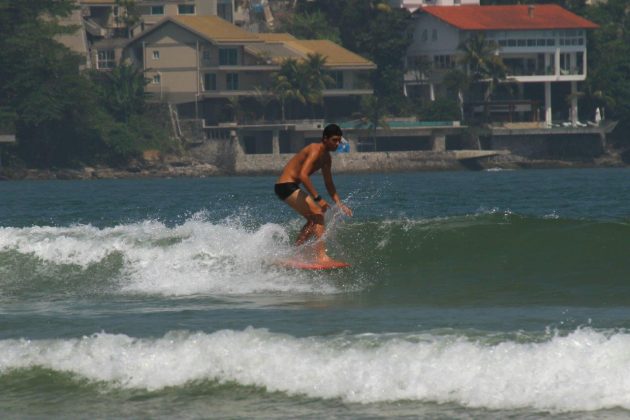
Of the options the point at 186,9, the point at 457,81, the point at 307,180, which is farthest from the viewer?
the point at 186,9

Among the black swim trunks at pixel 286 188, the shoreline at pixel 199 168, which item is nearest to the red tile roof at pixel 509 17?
Result: the shoreline at pixel 199 168

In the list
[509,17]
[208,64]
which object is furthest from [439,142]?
[208,64]

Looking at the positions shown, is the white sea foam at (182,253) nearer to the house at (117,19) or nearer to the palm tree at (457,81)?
the palm tree at (457,81)

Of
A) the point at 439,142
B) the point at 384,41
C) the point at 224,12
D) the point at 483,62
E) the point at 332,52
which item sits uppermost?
the point at 224,12

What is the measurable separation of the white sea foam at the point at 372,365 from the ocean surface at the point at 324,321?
2 cm

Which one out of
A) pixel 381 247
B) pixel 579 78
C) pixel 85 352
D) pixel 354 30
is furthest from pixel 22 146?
pixel 85 352

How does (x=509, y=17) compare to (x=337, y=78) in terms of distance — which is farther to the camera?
(x=509, y=17)

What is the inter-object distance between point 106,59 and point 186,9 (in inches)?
354

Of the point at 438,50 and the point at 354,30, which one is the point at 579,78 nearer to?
the point at 438,50

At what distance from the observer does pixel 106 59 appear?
90.7 meters

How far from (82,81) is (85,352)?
68138 millimetres

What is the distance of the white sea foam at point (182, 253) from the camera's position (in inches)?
762

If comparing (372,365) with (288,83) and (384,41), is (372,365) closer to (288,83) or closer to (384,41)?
(288,83)

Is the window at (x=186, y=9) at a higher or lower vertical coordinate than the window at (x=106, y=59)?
higher
